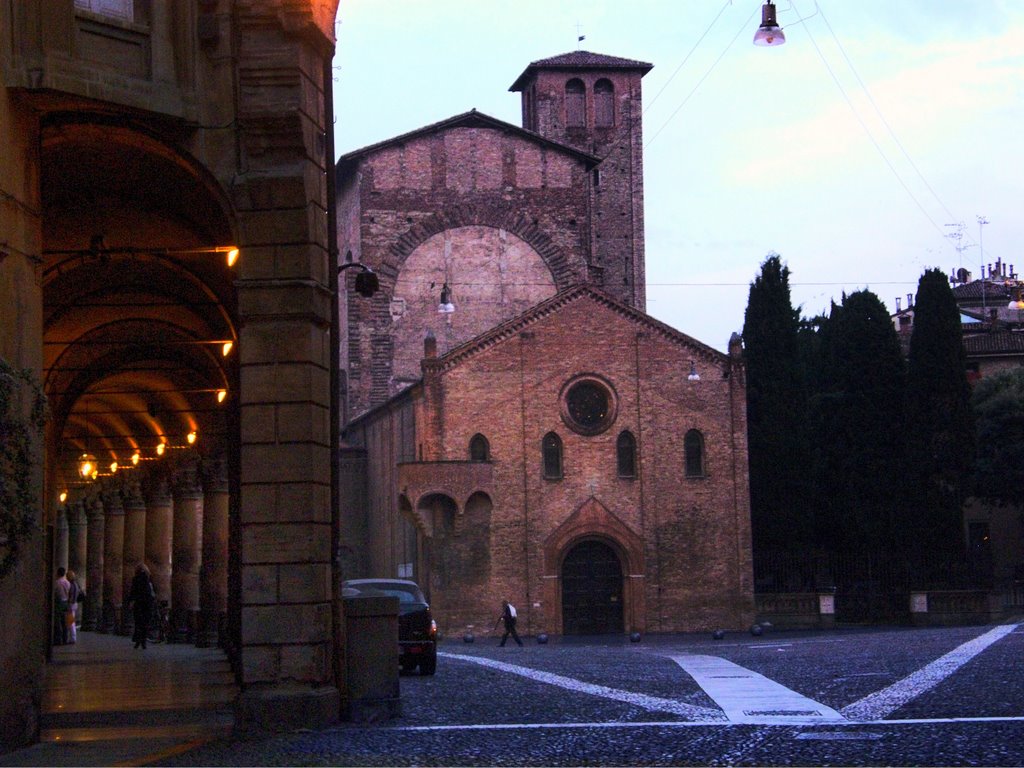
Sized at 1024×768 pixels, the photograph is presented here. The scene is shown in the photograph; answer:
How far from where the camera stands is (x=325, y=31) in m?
14.4

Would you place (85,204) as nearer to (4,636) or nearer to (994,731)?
(4,636)

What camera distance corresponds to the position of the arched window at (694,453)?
4706 cm

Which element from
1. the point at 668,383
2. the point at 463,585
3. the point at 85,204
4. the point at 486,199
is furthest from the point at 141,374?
the point at 486,199

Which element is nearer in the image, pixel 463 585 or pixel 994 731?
pixel 994 731

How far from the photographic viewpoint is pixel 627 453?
153 feet

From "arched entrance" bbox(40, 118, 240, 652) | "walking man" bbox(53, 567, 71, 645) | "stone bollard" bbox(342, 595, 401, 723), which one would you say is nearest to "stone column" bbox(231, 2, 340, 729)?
"stone bollard" bbox(342, 595, 401, 723)

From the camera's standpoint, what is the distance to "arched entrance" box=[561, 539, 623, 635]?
45.7 meters

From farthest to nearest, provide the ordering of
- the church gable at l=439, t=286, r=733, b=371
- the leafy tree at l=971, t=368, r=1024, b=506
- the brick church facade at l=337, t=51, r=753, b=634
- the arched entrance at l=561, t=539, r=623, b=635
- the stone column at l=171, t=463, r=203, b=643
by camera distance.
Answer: the leafy tree at l=971, t=368, r=1024, b=506 → the church gable at l=439, t=286, r=733, b=371 → the arched entrance at l=561, t=539, r=623, b=635 → the brick church facade at l=337, t=51, r=753, b=634 → the stone column at l=171, t=463, r=203, b=643

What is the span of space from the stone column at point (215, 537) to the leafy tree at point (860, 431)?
25536mm

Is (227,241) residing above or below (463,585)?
above

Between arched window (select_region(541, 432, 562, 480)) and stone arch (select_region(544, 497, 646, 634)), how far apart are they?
50.5 inches

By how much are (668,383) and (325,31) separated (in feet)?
110

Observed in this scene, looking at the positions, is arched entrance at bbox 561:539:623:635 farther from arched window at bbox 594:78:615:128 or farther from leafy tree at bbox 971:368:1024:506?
arched window at bbox 594:78:615:128

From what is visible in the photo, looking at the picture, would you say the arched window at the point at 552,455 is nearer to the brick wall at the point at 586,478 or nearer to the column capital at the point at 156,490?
the brick wall at the point at 586,478
